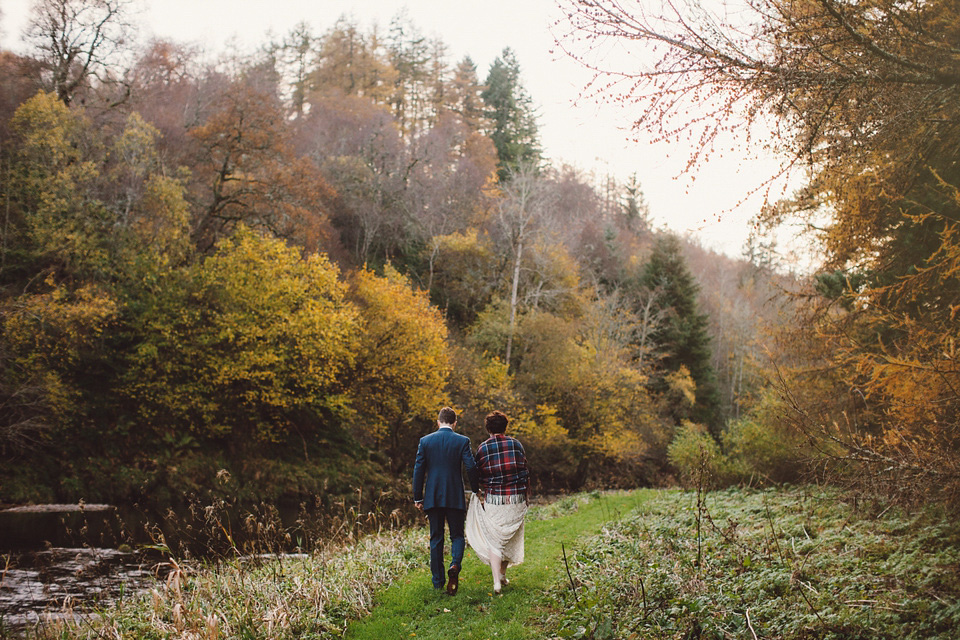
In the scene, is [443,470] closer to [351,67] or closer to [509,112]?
[509,112]

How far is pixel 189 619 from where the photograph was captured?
18.3 feet

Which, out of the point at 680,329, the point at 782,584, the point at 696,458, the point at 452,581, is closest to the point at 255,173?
the point at 696,458

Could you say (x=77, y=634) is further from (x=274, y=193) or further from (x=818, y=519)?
(x=274, y=193)

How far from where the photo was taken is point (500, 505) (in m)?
6.62

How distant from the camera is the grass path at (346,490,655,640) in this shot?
18.3 ft

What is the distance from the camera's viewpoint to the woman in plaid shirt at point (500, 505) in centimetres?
656

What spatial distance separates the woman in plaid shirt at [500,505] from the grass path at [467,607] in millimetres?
327

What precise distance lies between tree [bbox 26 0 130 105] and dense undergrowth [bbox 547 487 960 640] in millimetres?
25231

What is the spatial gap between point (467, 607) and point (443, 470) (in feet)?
4.51

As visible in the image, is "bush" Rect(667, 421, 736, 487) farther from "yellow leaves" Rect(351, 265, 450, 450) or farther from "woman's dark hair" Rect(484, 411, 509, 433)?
"yellow leaves" Rect(351, 265, 450, 450)

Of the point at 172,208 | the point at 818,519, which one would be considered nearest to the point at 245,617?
the point at 818,519

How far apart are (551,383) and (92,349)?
62.2 ft

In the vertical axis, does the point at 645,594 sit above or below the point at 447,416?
below

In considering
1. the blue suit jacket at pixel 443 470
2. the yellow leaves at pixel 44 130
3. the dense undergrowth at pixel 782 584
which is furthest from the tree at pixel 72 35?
the dense undergrowth at pixel 782 584
